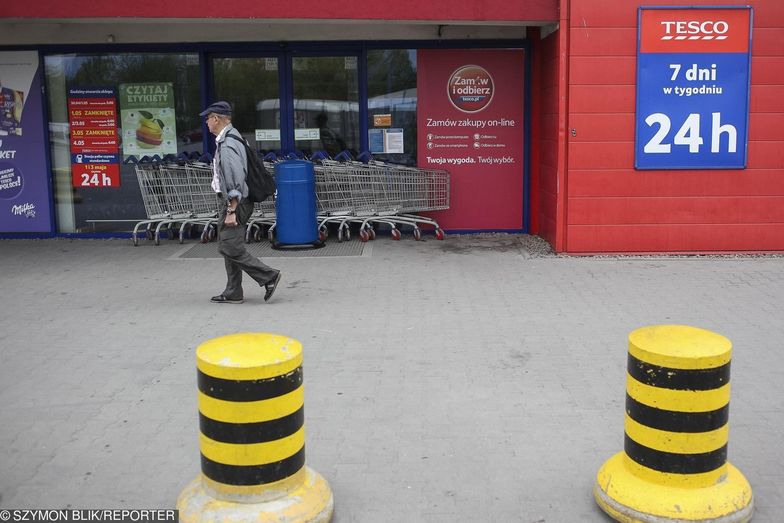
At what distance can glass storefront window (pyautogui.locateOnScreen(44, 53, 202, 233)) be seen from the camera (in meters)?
12.4

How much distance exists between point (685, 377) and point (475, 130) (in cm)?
861

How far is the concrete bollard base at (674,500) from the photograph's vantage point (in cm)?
423

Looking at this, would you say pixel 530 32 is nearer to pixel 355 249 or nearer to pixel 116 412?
pixel 355 249

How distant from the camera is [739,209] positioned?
10.8 meters

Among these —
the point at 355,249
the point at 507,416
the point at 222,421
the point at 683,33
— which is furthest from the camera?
the point at 355,249

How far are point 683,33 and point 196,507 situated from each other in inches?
332

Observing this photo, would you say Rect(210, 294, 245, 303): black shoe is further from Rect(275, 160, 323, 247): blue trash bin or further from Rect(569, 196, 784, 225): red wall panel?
Rect(569, 196, 784, 225): red wall panel

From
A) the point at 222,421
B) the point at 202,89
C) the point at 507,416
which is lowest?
the point at 507,416

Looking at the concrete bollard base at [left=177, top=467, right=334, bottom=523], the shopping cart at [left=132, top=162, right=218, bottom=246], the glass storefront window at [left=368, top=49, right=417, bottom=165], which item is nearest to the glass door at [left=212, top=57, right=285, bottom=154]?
the shopping cart at [left=132, top=162, right=218, bottom=246]

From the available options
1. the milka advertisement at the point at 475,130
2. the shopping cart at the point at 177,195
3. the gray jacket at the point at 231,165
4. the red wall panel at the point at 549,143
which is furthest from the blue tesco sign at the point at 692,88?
the shopping cart at the point at 177,195

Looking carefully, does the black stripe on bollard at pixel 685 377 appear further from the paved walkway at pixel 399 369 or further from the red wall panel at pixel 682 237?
the red wall panel at pixel 682 237

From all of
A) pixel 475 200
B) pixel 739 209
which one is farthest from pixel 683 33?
A: pixel 475 200

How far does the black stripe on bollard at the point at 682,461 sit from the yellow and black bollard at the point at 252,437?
155cm

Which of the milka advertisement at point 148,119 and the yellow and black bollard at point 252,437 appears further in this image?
the milka advertisement at point 148,119
